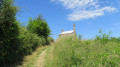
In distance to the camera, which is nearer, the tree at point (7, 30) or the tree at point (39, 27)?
the tree at point (7, 30)

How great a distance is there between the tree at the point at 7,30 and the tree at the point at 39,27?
10087 millimetres

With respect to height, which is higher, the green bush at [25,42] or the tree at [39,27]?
the tree at [39,27]

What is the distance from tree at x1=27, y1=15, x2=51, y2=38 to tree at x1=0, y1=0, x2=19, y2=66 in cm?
1009

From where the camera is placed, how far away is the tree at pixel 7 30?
5.20 metres

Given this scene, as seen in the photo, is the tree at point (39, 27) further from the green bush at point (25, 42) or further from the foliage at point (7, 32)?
the foliage at point (7, 32)

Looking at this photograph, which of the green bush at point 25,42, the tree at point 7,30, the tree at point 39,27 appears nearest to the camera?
the tree at point 7,30

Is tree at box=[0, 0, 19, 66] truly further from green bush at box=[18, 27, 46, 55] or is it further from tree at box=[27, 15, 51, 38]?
tree at box=[27, 15, 51, 38]

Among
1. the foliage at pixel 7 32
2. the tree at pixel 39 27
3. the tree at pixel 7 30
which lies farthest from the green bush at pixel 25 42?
the tree at pixel 39 27

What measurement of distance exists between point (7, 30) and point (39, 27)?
11315 mm

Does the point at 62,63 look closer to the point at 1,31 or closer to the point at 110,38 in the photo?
the point at 1,31

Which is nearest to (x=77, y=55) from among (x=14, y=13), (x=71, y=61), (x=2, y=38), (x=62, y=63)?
(x=71, y=61)

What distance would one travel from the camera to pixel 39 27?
54.9ft

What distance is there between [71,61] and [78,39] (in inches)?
138

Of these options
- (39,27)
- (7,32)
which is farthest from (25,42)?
(39,27)
